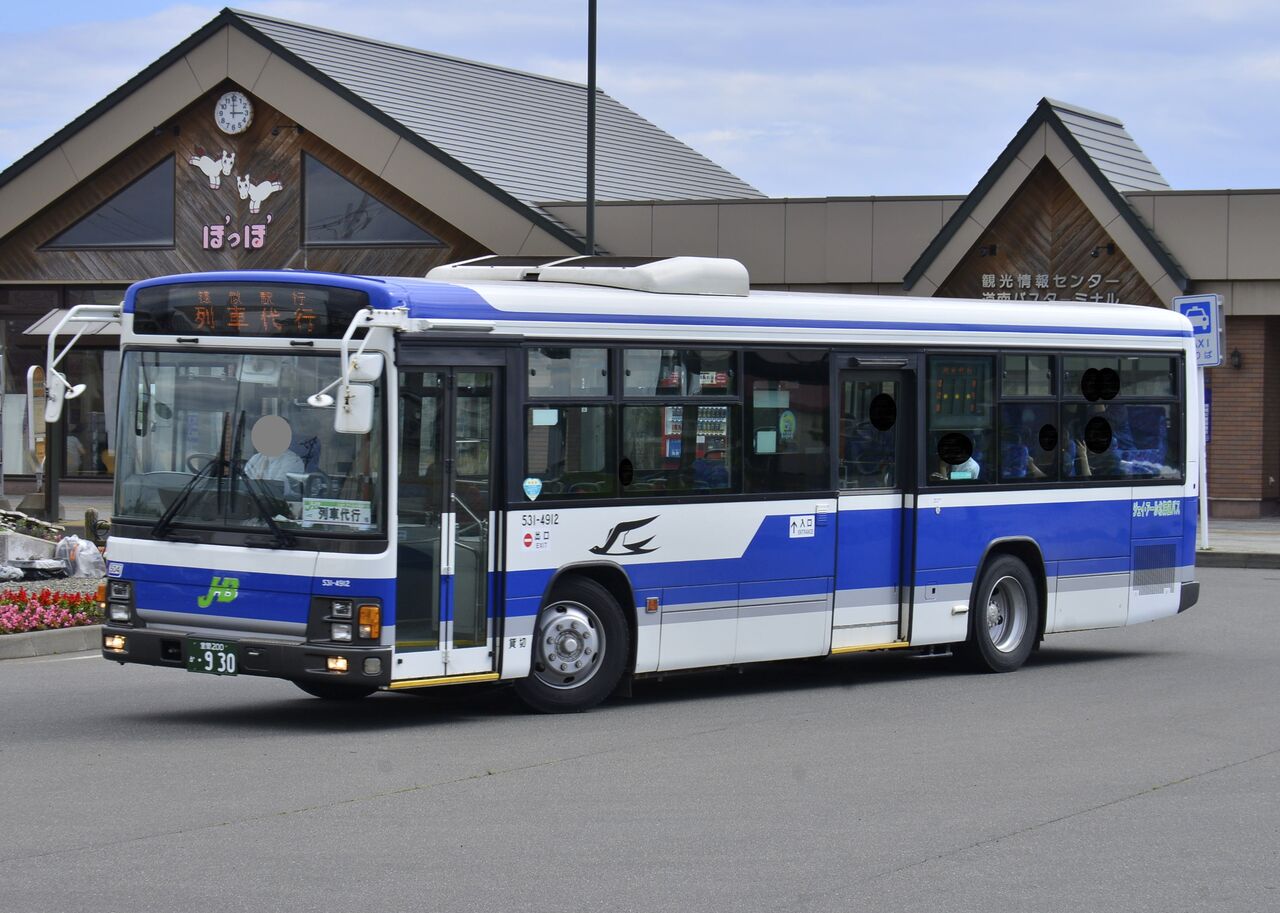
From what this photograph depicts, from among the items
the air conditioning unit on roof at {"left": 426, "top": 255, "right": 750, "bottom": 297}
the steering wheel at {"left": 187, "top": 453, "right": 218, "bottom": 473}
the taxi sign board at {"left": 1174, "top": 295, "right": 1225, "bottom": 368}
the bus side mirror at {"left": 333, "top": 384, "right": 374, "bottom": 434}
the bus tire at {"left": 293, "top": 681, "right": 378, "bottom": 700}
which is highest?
the taxi sign board at {"left": 1174, "top": 295, "right": 1225, "bottom": 368}

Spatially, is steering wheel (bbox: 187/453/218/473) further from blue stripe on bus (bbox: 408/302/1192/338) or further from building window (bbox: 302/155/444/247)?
building window (bbox: 302/155/444/247)

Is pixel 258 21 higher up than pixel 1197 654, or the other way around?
pixel 258 21

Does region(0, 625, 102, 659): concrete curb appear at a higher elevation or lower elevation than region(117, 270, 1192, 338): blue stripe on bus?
lower

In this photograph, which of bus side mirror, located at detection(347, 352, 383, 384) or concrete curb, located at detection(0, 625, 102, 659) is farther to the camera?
concrete curb, located at detection(0, 625, 102, 659)

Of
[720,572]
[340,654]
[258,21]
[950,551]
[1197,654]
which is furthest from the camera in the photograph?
[258,21]

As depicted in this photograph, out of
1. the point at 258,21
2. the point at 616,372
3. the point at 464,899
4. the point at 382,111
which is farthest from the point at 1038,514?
the point at 258,21

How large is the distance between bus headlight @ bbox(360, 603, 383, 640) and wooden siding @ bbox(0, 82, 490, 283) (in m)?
22.3

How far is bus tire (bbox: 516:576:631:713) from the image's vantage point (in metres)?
12.0

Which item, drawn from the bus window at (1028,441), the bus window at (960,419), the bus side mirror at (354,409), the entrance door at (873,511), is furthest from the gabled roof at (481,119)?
the bus side mirror at (354,409)

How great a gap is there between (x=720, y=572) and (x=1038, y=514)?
135 inches

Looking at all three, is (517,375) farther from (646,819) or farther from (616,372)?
(646,819)

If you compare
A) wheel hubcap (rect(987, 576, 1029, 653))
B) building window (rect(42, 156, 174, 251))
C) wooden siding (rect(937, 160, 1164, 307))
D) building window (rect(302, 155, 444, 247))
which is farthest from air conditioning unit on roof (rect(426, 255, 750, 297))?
building window (rect(42, 156, 174, 251))

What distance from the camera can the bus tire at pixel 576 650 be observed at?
1201 cm

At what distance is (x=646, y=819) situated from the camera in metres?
8.79
